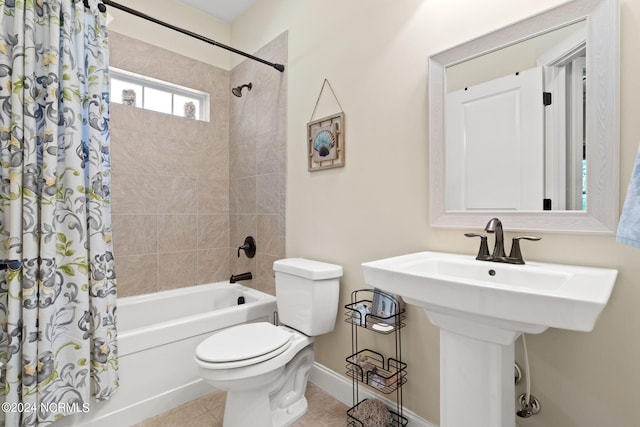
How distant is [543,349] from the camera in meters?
1.20

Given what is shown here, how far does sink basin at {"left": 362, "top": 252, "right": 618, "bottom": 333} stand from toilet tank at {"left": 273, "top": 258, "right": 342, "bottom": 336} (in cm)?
64

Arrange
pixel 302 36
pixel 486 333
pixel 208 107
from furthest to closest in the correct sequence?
pixel 208 107 < pixel 302 36 < pixel 486 333

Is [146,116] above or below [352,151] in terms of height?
above

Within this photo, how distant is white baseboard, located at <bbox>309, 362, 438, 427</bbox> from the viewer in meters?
1.59

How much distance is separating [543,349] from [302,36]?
2.22m

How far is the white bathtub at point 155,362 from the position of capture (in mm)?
1691

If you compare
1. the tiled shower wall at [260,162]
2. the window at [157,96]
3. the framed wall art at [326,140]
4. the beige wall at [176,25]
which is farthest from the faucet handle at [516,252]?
the beige wall at [176,25]

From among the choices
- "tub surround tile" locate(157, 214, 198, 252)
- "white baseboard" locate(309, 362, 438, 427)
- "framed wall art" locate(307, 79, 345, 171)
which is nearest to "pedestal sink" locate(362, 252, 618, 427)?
"white baseboard" locate(309, 362, 438, 427)

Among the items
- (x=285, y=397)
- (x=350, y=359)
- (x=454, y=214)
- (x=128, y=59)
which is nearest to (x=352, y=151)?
(x=454, y=214)

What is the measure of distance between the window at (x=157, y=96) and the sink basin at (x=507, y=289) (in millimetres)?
2340

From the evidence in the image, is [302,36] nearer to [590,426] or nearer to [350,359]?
[350,359]

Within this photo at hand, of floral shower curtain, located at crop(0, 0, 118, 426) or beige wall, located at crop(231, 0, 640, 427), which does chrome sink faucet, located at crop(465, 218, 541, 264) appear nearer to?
beige wall, located at crop(231, 0, 640, 427)

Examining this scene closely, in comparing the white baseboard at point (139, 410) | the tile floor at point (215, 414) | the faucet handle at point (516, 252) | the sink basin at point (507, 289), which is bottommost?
the tile floor at point (215, 414)

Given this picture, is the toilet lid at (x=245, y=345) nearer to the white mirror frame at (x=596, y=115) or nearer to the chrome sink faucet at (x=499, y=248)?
the chrome sink faucet at (x=499, y=248)
